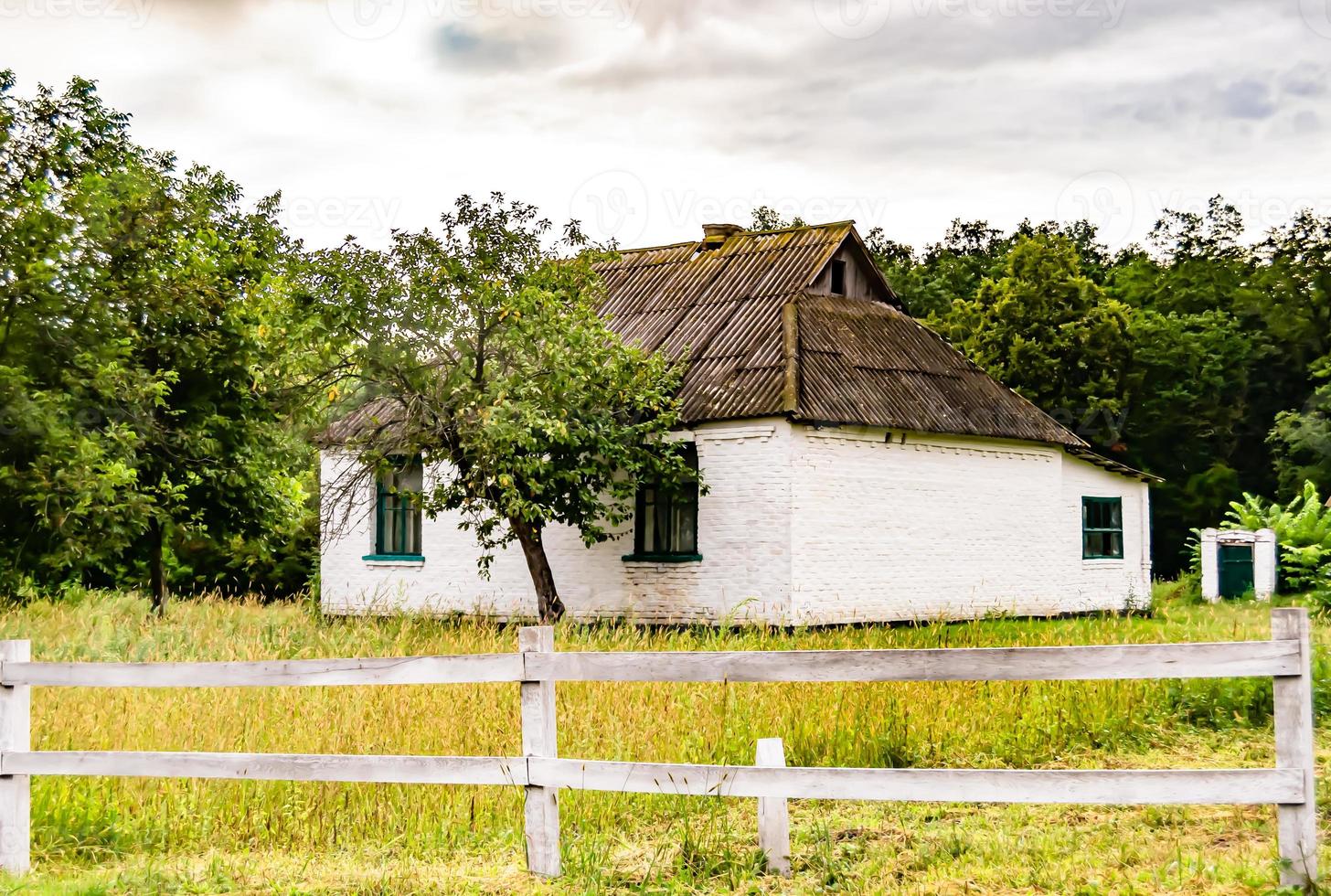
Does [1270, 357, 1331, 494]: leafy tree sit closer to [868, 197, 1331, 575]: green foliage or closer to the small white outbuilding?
[868, 197, 1331, 575]: green foliage

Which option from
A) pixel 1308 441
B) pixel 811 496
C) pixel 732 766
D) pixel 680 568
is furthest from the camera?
pixel 1308 441

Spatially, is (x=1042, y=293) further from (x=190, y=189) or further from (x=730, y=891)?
(x=730, y=891)

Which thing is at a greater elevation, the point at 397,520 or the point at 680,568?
the point at 397,520

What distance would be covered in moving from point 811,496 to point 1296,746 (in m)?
13.8

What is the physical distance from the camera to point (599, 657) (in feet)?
20.8

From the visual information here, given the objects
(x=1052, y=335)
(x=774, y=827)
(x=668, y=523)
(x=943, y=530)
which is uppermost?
(x=1052, y=335)

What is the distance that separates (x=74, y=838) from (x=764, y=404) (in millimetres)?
12759

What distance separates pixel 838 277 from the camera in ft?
76.4

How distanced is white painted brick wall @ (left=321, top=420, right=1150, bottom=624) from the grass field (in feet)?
22.1

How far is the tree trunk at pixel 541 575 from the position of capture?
1936 cm

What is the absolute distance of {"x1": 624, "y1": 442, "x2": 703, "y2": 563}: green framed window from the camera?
20000mm

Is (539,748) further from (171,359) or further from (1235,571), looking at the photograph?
(1235,571)

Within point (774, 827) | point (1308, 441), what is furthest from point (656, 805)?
point (1308, 441)

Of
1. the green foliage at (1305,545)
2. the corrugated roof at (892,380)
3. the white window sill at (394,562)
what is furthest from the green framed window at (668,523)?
the green foliage at (1305,545)
